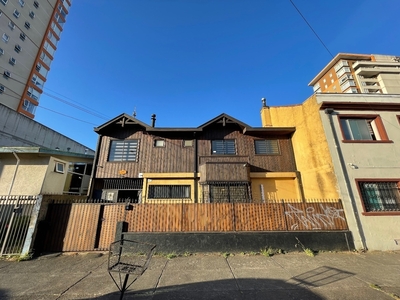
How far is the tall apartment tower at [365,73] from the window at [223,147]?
5241 centimetres

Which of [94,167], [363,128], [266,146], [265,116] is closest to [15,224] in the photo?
[94,167]

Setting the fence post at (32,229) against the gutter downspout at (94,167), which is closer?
the fence post at (32,229)

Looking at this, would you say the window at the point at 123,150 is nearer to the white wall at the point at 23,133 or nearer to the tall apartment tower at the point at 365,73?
the white wall at the point at 23,133

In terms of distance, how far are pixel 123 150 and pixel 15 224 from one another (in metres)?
6.59

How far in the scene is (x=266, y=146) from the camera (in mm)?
12844

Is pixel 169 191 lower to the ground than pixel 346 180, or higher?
lower

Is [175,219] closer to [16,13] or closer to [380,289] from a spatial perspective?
[380,289]

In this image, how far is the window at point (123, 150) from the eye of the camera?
1244 centimetres

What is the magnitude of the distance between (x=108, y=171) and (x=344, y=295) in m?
12.8

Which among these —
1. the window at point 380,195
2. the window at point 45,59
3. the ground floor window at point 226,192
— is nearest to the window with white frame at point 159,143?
the ground floor window at point 226,192

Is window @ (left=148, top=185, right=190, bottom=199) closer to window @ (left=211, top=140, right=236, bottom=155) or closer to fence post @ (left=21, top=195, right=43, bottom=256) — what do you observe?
window @ (left=211, top=140, right=236, bottom=155)

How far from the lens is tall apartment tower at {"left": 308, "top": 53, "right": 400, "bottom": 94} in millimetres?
47094

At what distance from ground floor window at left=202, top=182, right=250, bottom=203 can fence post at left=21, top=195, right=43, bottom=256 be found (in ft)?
26.5

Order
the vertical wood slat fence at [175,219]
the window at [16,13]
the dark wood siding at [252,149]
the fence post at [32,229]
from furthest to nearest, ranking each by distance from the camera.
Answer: the window at [16,13], the dark wood siding at [252,149], the vertical wood slat fence at [175,219], the fence post at [32,229]
